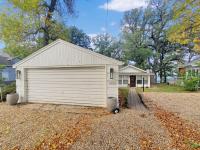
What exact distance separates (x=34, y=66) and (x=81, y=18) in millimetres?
10225

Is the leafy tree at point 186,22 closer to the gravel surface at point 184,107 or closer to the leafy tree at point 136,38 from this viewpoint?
the gravel surface at point 184,107

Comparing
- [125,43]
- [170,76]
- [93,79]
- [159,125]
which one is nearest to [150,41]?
[125,43]

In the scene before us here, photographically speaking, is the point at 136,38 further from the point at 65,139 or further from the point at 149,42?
the point at 65,139

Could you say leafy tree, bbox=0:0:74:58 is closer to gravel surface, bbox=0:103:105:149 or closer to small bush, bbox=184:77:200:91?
gravel surface, bbox=0:103:105:149

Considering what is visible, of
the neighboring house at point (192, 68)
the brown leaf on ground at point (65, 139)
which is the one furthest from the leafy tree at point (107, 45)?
the brown leaf on ground at point (65, 139)

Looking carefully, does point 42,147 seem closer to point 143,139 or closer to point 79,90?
point 143,139

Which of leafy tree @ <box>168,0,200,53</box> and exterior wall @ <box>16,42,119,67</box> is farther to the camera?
exterior wall @ <box>16,42,119,67</box>

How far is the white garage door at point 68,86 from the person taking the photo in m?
8.35

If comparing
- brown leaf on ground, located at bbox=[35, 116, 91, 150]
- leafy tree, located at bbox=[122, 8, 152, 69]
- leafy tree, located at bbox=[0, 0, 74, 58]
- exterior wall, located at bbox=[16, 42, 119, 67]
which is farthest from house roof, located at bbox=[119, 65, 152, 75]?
brown leaf on ground, located at bbox=[35, 116, 91, 150]

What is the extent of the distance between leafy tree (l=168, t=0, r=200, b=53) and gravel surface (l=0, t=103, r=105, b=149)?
193 inches

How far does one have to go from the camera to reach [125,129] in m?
5.02

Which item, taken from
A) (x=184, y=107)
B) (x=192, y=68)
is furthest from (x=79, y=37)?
(x=184, y=107)

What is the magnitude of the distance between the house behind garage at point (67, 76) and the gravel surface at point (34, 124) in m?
0.95

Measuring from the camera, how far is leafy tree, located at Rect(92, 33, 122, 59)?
113 ft
